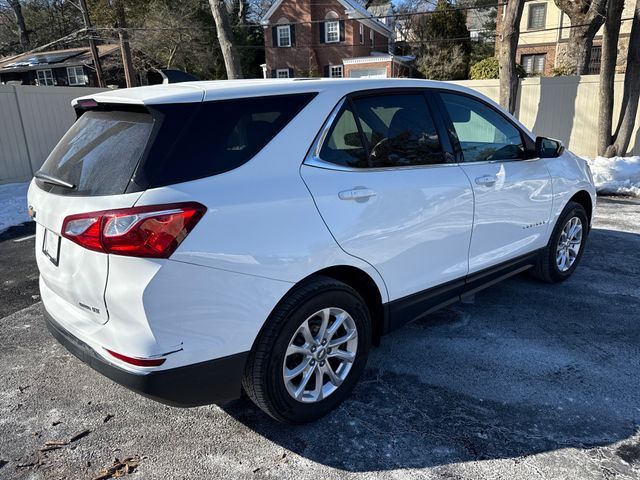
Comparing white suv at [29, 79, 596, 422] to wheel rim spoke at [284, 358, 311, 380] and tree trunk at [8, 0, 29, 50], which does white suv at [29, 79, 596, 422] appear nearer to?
wheel rim spoke at [284, 358, 311, 380]

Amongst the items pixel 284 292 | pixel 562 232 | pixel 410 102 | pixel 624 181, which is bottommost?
pixel 624 181

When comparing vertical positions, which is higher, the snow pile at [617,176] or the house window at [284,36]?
the house window at [284,36]

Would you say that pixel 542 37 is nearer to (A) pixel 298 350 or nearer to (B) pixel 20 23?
(A) pixel 298 350

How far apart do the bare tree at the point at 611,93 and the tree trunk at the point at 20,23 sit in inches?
1663

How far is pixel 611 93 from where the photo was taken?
36.9 ft

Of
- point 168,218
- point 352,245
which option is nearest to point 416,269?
point 352,245

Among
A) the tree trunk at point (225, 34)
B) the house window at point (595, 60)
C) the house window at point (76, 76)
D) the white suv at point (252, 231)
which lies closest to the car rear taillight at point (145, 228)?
the white suv at point (252, 231)

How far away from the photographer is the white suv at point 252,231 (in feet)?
7.34

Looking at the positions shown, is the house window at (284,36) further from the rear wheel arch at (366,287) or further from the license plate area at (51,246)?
the license plate area at (51,246)

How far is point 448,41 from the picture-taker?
30.4 m

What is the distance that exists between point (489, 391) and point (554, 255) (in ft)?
6.61

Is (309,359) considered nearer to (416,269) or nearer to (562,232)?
(416,269)

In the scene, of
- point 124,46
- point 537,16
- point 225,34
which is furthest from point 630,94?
point 537,16

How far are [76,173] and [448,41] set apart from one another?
31.3 metres
